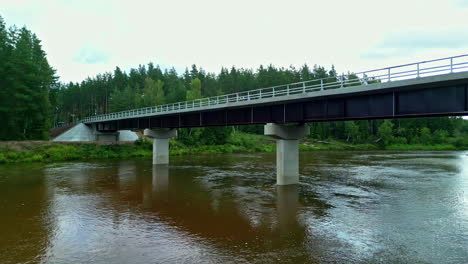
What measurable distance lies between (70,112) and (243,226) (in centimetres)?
13000

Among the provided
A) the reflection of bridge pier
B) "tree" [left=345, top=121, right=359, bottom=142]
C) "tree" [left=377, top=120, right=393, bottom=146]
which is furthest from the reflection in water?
"tree" [left=377, top=120, right=393, bottom=146]

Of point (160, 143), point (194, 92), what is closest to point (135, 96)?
point (194, 92)

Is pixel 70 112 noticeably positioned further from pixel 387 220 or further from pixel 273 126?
pixel 387 220

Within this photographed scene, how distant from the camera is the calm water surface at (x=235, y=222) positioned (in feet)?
42.0

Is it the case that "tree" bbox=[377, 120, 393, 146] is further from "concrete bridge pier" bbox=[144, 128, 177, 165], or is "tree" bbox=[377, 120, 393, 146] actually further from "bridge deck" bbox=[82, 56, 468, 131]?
"bridge deck" bbox=[82, 56, 468, 131]

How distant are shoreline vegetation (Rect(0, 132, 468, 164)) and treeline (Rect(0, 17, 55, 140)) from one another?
4.60 metres

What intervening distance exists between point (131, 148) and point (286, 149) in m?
47.8

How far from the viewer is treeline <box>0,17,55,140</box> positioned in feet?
180

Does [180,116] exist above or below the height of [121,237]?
above

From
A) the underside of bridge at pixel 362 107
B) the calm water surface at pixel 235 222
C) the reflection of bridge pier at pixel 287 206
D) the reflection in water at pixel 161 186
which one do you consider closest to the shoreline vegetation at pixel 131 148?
the calm water surface at pixel 235 222

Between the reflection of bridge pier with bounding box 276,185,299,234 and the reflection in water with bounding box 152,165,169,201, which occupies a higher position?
the reflection of bridge pier with bounding box 276,185,299,234

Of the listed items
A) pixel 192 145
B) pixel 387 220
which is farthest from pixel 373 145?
pixel 387 220

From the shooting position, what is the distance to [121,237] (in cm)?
1488

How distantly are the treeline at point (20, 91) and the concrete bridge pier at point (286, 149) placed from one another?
4892cm
